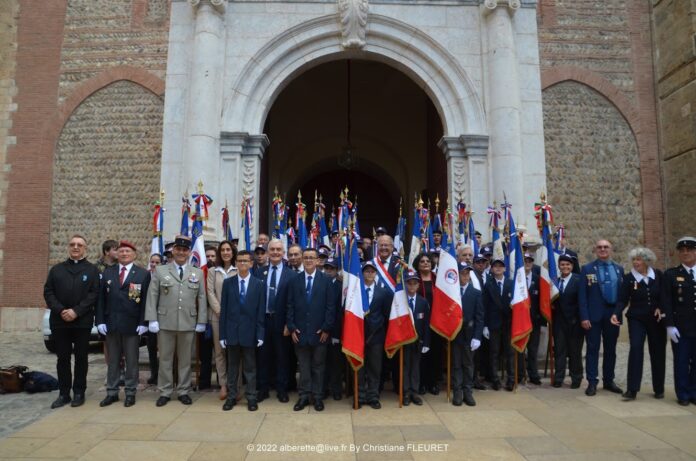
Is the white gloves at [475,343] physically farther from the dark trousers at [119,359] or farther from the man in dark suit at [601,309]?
the dark trousers at [119,359]

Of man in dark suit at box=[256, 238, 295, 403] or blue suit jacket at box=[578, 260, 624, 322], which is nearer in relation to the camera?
man in dark suit at box=[256, 238, 295, 403]

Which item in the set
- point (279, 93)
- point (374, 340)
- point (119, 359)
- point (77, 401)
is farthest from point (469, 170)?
point (77, 401)

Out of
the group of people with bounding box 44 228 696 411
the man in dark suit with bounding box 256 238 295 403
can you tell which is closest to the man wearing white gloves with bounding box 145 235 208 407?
the group of people with bounding box 44 228 696 411

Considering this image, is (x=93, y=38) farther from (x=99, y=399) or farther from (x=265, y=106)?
(x=99, y=399)

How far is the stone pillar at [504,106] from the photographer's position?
9727 mm

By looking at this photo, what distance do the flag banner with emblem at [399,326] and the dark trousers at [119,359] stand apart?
299cm

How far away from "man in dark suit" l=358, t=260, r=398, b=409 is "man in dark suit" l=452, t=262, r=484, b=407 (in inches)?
35.5

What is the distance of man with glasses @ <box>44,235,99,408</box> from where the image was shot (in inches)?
227

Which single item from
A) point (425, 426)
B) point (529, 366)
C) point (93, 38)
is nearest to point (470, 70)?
point (529, 366)

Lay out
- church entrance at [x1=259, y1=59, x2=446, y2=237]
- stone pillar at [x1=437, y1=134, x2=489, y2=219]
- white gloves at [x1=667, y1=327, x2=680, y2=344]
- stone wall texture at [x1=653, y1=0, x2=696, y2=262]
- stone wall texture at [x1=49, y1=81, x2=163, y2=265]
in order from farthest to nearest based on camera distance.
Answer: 1. church entrance at [x1=259, y1=59, x2=446, y2=237]
2. stone wall texture at [x1=49, y1=81, x2=163, y2=265]
3. stone wall texture at [x1=653, y1=0, x2=696, y2=262]
4. stone pillar at [x1=437, y1=134, x2=489, y2=219]
5. white gloves at [x1=667, y1=327, x2=680, y2=344]

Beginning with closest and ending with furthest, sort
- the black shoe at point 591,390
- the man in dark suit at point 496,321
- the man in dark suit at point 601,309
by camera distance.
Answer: the black shoe at point 591,390, the man in dark suit at point 601,309, the man in dark suit at point 496,321

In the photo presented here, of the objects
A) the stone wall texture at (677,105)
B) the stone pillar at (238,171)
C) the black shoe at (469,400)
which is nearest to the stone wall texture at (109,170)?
the stone pillar at (238,171)

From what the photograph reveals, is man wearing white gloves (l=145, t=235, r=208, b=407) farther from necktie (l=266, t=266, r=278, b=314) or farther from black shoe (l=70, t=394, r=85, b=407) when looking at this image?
black shoe (l=70, t=394, r=85, b=407)

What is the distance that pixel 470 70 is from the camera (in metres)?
10.3
